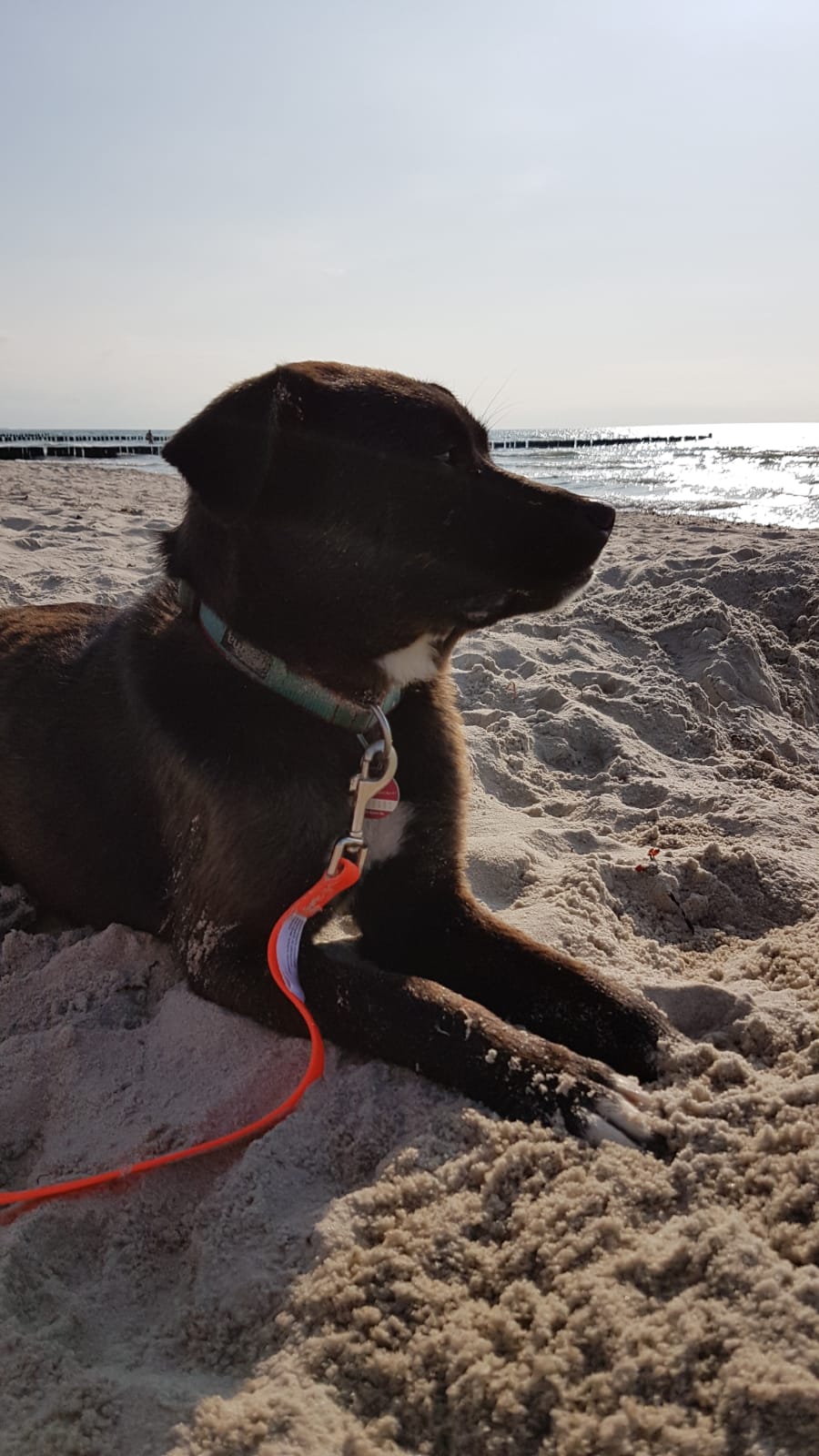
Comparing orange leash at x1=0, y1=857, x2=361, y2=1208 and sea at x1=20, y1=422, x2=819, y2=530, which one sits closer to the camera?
orange leash at x1=0, y1=857, x2=361, y2=1208

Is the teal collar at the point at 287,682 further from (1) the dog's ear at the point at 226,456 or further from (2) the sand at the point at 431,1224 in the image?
(2) the sand at the point at 431,1224

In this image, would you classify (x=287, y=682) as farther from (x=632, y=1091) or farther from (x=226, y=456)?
(x=632, y=1091)

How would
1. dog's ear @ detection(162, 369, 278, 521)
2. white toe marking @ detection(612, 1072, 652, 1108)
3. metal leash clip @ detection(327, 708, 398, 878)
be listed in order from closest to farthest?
white toe marking @ detection(612, 1072, 652, 1108) < metal leash clip @ detection(327, 708, 398, 878) < dog's ear @ detection(162, 369, 278, 521)

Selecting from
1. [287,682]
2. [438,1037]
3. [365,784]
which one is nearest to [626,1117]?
[438,1037]

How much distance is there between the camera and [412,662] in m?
2.63

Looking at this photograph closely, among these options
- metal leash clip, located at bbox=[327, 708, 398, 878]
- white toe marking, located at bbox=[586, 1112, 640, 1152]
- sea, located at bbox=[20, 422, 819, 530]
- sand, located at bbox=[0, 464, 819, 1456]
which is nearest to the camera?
sand, located at bbox=[0, 464, 819, 1456]

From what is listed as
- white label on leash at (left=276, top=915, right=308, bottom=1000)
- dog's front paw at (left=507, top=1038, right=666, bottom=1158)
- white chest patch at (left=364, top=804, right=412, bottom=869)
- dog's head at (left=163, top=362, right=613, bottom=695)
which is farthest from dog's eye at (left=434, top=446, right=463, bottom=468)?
dog's front paw at (left=507, top=1038, right=666, bottom=1158)

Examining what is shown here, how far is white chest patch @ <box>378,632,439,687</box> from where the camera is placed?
8.43ft

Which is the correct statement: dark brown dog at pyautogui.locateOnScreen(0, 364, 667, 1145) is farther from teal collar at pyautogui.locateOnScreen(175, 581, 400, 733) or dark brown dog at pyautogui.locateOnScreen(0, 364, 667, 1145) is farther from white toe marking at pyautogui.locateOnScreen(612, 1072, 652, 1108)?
white toe marking at pyautogui.locateOnScreen(612, 1072, 652, 1108)

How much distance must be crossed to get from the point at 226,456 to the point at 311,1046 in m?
1.52

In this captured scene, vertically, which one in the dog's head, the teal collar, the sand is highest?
the dog's head

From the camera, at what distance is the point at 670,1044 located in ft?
6.86

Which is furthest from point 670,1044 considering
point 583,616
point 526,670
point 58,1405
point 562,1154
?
point 583,616

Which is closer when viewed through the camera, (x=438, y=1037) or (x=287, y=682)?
(x=438, y=1037)
